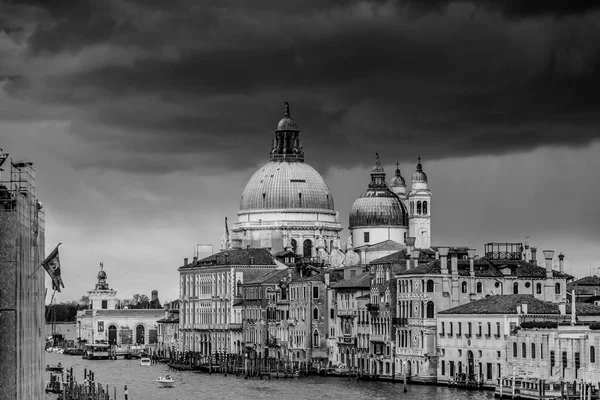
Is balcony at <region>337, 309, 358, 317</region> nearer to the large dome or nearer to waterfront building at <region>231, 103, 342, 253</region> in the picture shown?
waterfront building at <region>231, 103, 342, 253</region>

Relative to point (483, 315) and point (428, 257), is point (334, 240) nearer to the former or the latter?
point (428, 257)

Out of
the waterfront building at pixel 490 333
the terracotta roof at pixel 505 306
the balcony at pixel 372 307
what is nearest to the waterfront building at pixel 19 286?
the waterfront building at pixel 490 333

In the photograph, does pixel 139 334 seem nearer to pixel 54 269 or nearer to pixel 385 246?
pixel 385 246

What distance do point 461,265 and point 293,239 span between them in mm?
49611

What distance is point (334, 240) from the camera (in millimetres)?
145250

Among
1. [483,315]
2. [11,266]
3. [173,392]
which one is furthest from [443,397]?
[11,266]

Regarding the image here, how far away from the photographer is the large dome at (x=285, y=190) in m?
144

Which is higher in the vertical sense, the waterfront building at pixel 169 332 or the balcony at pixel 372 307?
the balcony at pixel 372 307

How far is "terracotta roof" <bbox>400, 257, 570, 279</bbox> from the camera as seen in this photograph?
9344 cm

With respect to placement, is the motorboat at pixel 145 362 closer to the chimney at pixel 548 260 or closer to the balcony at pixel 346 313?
the balcony at pixel 346 313

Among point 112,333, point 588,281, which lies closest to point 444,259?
point 588,281

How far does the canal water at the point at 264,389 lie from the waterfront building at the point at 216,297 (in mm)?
17401

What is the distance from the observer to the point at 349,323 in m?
105

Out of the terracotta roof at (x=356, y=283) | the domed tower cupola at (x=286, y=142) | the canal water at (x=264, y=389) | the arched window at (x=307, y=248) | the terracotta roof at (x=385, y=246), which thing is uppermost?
the domed tower cupola at (x=286, y=142)
